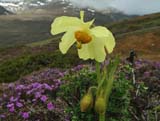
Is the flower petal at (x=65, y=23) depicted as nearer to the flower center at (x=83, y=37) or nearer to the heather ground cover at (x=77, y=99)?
the flower center at (x=83, y=37)

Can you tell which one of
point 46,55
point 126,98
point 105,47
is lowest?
point 46,55

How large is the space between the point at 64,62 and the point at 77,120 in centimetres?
1920

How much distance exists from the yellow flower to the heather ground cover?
1.44m

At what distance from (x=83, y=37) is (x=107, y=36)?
0.52 feet

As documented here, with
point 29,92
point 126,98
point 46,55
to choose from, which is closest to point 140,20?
point 46,55

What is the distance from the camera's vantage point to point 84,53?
12.5ft

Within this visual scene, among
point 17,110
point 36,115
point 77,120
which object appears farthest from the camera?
point 17,110

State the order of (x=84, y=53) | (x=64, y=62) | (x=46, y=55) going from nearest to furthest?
1. (x=84, y=53)
2. (x=64, y=62)
3. (x=46, y=55)

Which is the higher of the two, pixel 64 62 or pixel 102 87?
pixel 102 87

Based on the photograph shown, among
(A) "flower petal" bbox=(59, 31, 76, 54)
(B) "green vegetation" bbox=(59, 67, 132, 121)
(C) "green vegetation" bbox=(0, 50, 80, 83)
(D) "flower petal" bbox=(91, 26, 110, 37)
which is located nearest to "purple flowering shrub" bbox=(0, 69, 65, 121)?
(B) "green vegetation" bbox=(59, 67, 132, 121)

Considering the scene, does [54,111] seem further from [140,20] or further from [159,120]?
[140,20]

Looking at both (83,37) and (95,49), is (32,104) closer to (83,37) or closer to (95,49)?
(95,49)

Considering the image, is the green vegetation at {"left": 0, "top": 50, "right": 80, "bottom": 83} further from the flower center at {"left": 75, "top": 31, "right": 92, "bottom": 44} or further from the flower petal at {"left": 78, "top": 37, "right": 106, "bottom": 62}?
the flower center at {"left": 75, "top": 31, "right": 92, "bottom": 44}

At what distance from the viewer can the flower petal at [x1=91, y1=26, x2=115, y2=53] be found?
3.53m
